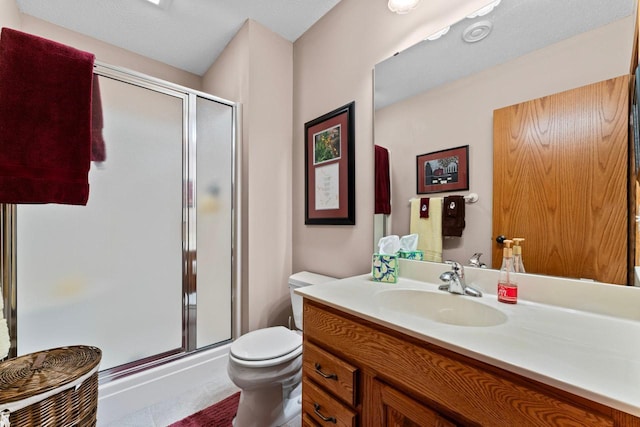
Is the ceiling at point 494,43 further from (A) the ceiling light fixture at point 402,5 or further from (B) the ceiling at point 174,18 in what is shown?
(B) the ceiling at point 174,18

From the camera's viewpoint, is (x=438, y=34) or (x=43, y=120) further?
(x=438, y=34)

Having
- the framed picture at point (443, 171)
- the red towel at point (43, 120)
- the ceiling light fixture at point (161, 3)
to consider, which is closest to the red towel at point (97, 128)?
the red towel at point (43, 120)

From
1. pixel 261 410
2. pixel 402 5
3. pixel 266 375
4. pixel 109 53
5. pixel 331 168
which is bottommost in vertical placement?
pixel 261 410

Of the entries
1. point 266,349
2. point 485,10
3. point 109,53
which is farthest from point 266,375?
point 109,53

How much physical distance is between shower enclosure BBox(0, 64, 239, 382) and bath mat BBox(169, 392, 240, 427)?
1.30ft

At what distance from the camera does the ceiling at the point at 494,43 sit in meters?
0.87

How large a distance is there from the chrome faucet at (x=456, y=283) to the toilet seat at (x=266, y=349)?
765 mm

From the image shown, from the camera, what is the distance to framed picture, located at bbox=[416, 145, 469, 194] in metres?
1.15

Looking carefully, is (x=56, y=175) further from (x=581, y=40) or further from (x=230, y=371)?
(x=581, y=40)

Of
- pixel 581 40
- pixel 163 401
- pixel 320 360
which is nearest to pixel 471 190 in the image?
pixel 581 40

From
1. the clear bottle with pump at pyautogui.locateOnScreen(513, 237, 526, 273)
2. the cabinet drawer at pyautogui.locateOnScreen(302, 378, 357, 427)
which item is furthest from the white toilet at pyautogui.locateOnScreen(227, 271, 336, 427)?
the clear bottle with pump at pyautogui.locateOnScreen(513, 237, 526, 273)

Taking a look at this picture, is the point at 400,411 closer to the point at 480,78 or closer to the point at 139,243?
the point at 480,78

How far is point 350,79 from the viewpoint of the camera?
162 cm

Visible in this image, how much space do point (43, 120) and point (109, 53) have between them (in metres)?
1.42
